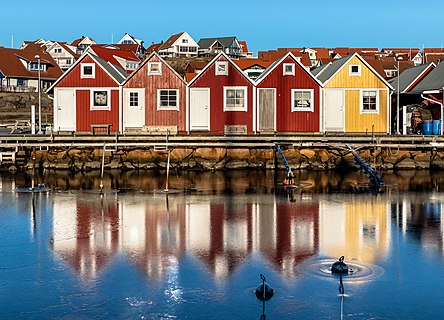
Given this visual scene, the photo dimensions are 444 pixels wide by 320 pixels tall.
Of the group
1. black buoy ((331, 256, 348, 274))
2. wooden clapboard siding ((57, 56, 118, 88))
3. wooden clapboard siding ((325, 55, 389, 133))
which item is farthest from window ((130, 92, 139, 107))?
black buoy ((331, 256, 348, 274))

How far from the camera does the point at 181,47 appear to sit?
444ft

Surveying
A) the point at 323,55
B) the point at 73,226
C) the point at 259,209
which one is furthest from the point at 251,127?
the point at 323,55

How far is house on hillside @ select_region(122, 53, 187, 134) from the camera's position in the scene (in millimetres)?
44781

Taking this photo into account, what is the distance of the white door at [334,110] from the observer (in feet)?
149

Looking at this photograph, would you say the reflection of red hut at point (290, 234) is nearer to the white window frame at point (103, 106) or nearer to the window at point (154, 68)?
the window at point (154, 68)

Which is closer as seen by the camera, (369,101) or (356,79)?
(356,79)

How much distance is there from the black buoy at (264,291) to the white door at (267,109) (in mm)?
31009

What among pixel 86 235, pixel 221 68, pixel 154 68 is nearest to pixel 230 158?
pixel 221 68

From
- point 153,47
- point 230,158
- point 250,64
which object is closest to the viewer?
point 230,158

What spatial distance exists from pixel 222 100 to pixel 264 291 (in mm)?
31380

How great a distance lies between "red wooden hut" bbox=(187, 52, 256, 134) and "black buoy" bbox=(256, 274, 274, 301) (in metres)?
30.7

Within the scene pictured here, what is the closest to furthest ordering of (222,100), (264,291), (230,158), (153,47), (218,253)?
(264,291) → (218,253) → (230,158) → (222,100) → (153,47)

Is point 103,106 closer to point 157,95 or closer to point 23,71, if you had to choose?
point 157,95

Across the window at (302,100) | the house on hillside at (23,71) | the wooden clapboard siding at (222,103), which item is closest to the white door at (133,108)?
the wooden clapboard siding at (222,103)
